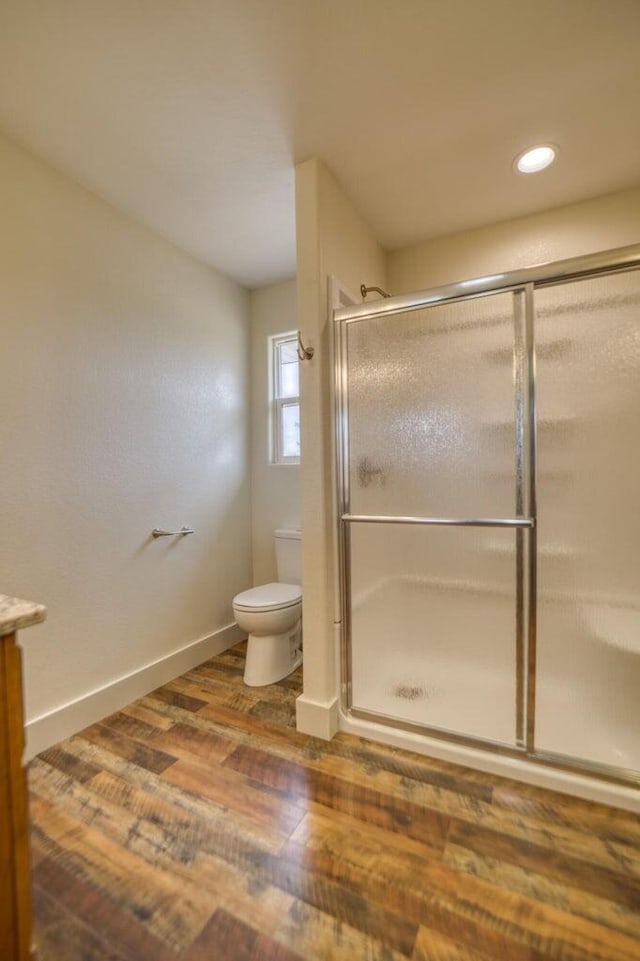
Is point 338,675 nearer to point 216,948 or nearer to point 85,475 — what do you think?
point 216,948

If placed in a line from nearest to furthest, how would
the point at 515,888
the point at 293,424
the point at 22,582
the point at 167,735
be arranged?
the point at 515,888, the point at 22,582, the point at 167,735, the point at 293,424

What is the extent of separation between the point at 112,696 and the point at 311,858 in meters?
1.19

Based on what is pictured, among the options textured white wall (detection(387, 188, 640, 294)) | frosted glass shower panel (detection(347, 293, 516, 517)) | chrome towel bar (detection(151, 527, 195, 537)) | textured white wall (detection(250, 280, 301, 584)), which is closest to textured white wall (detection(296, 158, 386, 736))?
frosted glass shower panel (detection(347, 293, 516, 517))

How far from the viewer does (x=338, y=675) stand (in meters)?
1.75

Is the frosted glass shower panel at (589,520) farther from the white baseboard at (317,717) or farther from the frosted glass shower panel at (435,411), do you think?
the white baseboard at (317,717)

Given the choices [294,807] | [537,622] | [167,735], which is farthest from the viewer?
[167,735]

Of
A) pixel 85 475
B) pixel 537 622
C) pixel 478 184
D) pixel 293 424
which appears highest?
pixel 478 184

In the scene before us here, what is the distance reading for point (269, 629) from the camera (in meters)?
2.10

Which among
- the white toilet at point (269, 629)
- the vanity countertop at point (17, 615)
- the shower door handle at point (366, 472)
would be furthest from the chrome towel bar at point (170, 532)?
the vanity countertop at point (17, 615)

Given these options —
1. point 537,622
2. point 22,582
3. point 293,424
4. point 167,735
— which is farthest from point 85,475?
point 537,622

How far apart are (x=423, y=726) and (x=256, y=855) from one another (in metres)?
0.76

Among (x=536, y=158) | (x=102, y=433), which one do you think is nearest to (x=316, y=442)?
(x=102, y=433)

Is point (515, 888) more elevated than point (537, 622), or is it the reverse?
point (537, 622)

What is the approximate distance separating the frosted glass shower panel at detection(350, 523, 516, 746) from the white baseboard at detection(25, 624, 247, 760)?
1.07 meters
